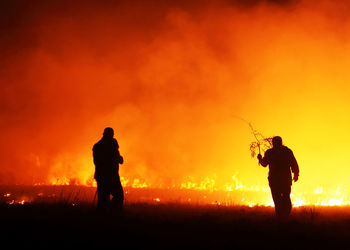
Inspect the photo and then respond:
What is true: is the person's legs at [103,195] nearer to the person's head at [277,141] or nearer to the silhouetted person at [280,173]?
the silhouetted person at [280,173]

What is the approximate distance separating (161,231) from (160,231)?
20mm

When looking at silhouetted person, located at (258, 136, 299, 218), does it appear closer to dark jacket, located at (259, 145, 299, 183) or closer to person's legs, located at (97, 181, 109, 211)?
dark jacket, located at (259, 145, 299, 183)

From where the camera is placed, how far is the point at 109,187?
11953 mm

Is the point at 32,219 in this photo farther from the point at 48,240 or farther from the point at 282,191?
the point at 282,191

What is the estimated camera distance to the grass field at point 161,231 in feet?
24.9

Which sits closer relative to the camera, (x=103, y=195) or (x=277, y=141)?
(x=103, y=195)

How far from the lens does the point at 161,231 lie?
8797 millimetres

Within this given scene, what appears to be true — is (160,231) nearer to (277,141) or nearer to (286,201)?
(286,201)

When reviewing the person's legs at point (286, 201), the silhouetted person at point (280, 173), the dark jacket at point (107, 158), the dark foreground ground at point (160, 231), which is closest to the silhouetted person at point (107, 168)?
the dark jacket at point (107, 158)

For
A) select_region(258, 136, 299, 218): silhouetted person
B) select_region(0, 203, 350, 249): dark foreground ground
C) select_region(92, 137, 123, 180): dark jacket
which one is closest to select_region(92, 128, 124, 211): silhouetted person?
select_region(92, 137, 123, 180): dark jacket

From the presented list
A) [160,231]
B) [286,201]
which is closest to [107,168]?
[160,231]

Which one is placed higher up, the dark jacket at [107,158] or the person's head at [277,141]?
the person's head at [277,141]

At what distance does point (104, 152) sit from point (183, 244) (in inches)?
198

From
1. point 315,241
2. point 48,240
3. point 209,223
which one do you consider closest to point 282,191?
point 209,223
